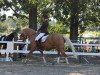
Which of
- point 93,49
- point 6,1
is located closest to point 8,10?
point 6,1

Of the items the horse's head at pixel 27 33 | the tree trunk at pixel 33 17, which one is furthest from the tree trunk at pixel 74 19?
the horse's head at pixel 27 33

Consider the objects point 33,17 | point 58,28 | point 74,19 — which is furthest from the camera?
point 58,28

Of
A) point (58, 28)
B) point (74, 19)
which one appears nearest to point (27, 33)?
point (74, 19)

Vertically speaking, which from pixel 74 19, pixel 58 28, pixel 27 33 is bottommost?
pixel 27 33

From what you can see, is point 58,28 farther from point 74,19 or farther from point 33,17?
point 33,17

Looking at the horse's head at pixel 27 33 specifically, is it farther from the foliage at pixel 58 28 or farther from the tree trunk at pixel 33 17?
the foliage at pixel 58 28

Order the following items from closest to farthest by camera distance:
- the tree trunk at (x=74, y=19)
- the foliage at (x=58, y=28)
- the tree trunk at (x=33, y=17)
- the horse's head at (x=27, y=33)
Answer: the horse's head at (x=27, y=33)
the tree trunk at (x=33, y=17)
the tree trunk at (x=74, y=19)
the foliage at (x=58, y=28)

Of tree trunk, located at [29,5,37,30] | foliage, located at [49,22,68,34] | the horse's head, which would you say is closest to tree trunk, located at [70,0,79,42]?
tree trunk, located at [29,5,37,30]

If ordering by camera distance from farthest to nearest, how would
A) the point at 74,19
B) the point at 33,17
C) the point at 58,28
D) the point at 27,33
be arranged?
the point at 58,28 < the point at 74,19 < the point at 33,17 < the point at 27,33

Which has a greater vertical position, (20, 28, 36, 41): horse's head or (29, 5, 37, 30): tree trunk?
(29, 5, 37, 30): tree trunk

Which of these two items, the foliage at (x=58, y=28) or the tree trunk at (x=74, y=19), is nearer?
the tree trunk at (x=74, y=19)

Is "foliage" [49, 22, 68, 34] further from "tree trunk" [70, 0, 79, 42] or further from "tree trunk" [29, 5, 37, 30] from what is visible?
"tree trunk" [29, 5, 37, 30]

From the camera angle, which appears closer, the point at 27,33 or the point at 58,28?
the point at 27,33

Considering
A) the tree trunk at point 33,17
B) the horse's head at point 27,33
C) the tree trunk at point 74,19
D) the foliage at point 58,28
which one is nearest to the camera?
the horse's head at point 27,33
